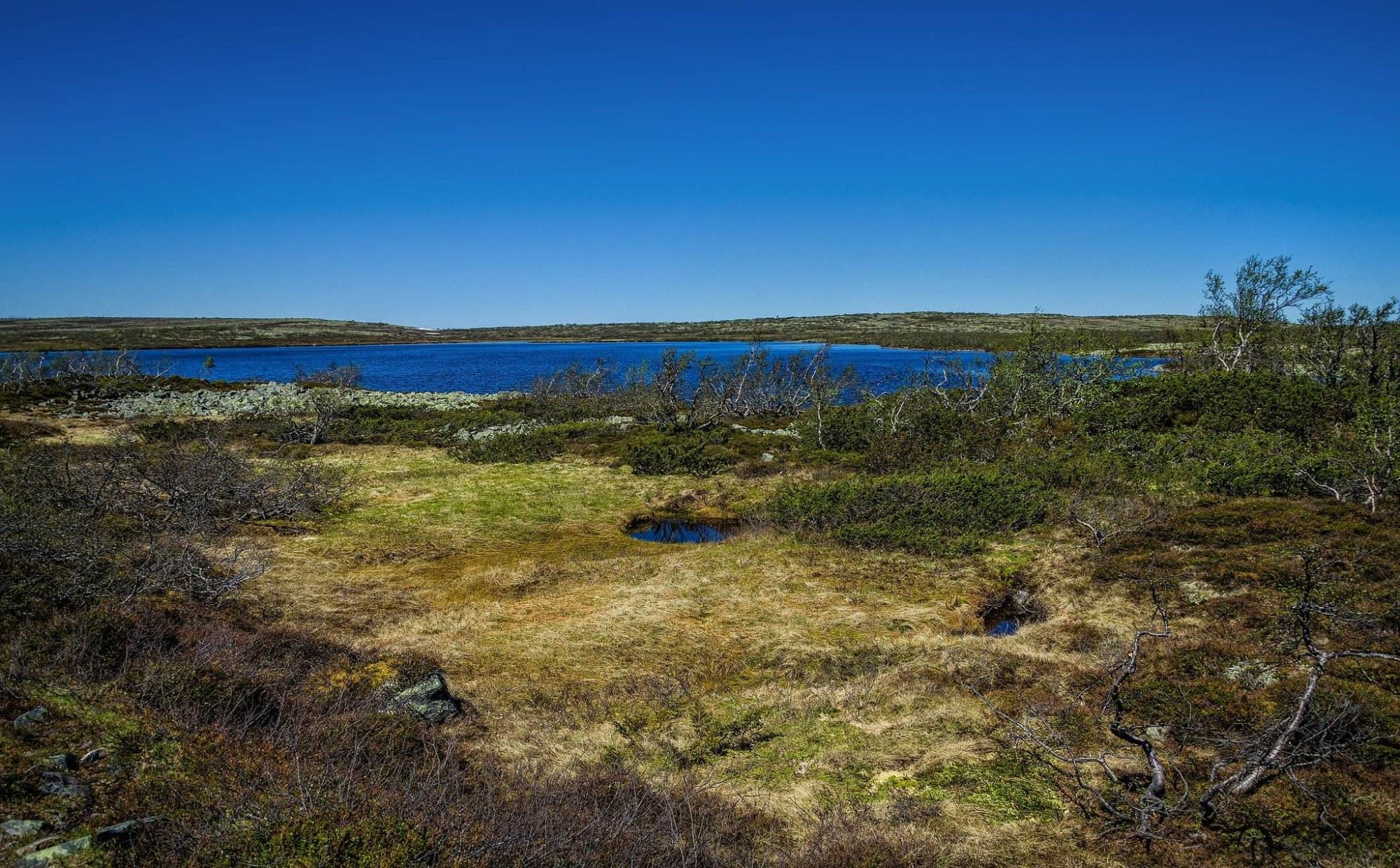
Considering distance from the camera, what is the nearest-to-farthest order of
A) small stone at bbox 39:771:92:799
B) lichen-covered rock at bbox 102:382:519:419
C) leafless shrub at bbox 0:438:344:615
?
small stone at bbox 39:771:92:799 < leafless shrub at bbox 0:438:344:615 < lichen-covered rock at bbox 102:382:519:419

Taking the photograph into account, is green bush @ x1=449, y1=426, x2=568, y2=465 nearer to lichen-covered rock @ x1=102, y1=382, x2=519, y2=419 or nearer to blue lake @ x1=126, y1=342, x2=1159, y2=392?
lichen-covered rock @ x1=102, y1=382, x2=519, y2=419

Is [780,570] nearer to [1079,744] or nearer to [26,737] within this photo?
[1079,744]

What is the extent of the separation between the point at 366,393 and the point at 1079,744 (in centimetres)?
4219

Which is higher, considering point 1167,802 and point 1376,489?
point 1376,489

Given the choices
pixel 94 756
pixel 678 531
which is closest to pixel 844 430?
pixel 678 531

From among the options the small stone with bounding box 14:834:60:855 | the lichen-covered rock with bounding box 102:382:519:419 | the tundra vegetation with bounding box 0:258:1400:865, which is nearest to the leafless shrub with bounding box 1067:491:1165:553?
the tundra vegetation with bounding box 0:258:1400:865

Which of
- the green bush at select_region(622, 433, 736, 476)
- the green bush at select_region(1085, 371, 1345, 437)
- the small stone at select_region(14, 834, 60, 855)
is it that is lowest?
the green bush at select_region(622, 433, 736, 476)

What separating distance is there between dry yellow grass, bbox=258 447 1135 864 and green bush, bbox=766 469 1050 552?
0.63m

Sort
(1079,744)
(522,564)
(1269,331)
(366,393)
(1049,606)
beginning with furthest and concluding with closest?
Answer: (366,393) < (1269,331) < (522,564) < (1049,606) < (1079,744)

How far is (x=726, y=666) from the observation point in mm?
9945

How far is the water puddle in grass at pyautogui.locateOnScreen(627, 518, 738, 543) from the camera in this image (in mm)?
18469

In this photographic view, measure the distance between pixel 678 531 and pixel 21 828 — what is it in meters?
15.7

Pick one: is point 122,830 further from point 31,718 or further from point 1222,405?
point 1222,405

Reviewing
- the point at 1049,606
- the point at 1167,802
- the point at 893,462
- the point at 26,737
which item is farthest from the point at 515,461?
the point at 1167,802
